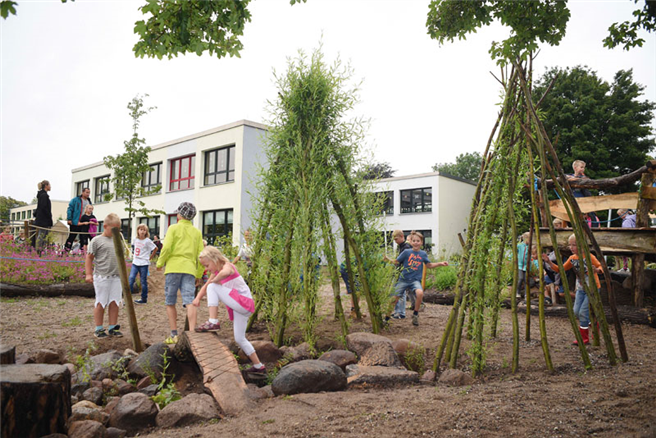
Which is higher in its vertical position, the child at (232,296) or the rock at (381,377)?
the child at (232,296)

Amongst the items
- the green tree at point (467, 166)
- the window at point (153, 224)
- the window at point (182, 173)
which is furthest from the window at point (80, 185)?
the green tree at point (467, 166)

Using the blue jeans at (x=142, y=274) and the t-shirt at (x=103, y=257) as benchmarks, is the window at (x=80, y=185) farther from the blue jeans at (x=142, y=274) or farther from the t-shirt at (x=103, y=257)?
the t-shirt at (x=103, y=257)

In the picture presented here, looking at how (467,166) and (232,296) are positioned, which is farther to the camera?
(467,166)

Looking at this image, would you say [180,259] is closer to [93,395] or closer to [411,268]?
[93,395]

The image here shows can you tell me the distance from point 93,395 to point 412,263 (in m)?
5.41

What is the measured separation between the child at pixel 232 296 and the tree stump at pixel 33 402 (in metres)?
1.79

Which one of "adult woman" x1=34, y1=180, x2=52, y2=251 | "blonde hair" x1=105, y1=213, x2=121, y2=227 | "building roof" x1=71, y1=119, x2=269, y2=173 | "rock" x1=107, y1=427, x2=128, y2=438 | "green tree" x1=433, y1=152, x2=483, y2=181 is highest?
"green tree" x1=433, y1=152, x2=483, y2=181

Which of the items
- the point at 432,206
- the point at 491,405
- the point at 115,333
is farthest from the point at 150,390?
the point at 432,206

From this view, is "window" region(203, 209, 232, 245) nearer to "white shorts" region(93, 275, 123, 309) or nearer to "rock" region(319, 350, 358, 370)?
"white shorts" region(93, 275, 123, 309)

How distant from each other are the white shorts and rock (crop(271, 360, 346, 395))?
9.97ft

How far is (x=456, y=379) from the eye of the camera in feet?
15.0

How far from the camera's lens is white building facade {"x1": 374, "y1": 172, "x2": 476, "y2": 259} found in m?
28.0

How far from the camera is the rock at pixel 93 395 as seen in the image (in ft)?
14.1

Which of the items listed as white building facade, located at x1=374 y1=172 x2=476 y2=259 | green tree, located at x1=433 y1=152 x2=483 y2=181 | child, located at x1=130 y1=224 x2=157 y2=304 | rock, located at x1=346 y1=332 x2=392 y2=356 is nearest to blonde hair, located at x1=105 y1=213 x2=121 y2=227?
rock, located at x1=346 y1=332 x2=392 y2=356
